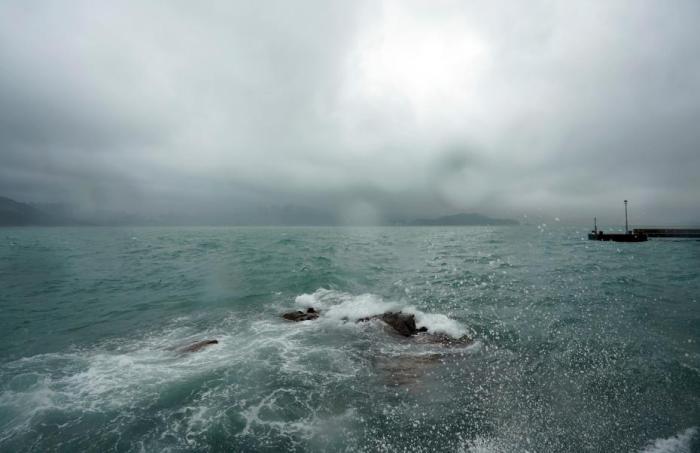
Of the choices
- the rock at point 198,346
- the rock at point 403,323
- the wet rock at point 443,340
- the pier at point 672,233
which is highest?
the pier at point 672,233

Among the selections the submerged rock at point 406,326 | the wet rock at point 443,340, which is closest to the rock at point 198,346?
the submerged rock at point 406,326

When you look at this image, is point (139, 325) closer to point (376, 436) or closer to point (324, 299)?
point (324, 299)

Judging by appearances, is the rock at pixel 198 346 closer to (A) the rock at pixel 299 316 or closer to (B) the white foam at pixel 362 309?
(A) the rock at pixel 299 316

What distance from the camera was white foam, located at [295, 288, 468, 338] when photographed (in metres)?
17.3

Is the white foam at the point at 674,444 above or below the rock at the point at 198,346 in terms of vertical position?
above

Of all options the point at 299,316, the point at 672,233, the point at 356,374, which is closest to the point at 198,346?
the point at 299,316

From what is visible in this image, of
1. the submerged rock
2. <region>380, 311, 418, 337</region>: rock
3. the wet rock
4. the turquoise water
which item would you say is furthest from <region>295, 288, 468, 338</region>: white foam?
<region>380, 311, 418, 337</region>: rock

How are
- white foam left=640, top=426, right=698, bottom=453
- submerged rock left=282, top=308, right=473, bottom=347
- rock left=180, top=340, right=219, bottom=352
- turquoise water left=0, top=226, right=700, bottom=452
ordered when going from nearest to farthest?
1. white foam left=640, top=426, right=698, bottom=453
2. turquoise water left=0, top=226, right=700, bottom=452
3. rock left=180, top=340, right=219, bottom=352
4. submerged rock left=282, top=308, right=473, bottom=347

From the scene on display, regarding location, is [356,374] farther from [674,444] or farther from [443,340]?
[674,444]

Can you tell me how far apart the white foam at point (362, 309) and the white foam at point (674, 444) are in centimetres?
828

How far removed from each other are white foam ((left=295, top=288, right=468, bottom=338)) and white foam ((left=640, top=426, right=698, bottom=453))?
326 inches

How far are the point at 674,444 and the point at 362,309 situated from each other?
15.5 m

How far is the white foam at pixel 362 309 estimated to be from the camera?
1728 cm

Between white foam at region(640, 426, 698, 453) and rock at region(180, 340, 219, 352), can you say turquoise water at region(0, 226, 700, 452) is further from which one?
rock at region(180, 340, 219, 352)
